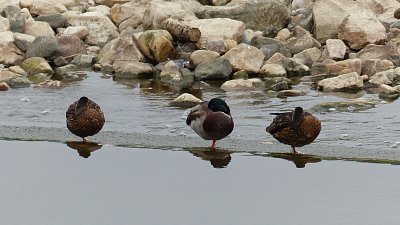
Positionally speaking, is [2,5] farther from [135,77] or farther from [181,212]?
[181,212]

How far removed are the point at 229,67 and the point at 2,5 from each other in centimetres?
679

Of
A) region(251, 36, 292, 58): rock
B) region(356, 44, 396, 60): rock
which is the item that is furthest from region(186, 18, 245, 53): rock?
region(356, 44, 396, 60): rock

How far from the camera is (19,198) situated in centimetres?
948

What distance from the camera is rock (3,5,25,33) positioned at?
21531 mm

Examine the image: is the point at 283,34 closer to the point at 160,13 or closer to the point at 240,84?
the point at 160,13

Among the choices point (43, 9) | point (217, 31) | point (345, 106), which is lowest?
point (43, 9)

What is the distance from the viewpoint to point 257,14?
72.0 feet

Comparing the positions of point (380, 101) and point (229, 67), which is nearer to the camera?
point (380, 101)

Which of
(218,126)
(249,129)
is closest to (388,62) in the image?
(249,129)

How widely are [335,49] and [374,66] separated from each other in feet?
4.36

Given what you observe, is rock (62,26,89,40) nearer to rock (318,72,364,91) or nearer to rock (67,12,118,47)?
rock (67,12,118,47)

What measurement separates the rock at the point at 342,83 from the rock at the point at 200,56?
8.71 feet

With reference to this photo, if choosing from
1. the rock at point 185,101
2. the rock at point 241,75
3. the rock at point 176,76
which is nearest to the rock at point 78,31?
the rock at point 176,76

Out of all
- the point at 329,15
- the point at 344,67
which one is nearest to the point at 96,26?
the point at 329,15
